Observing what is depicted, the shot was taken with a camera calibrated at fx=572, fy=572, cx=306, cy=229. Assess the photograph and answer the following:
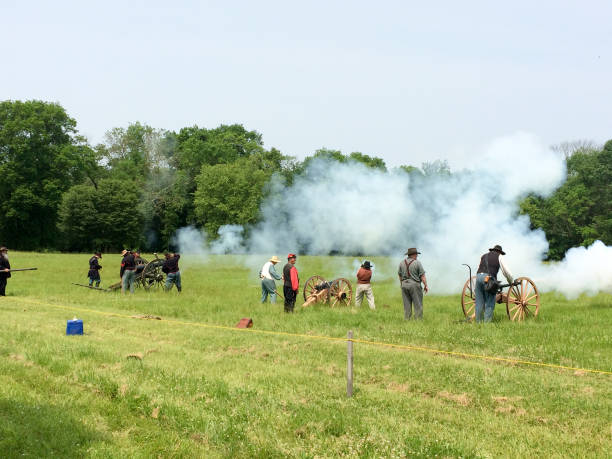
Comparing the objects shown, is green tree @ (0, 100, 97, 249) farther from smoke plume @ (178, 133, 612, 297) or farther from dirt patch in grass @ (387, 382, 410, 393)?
dirt patch in grass @ (387, 382, 410, 393)

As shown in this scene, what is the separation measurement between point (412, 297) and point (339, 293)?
380cm

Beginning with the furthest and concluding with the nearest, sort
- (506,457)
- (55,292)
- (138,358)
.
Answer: (55,292), (138,358), (506,457)

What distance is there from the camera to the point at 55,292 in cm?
2067

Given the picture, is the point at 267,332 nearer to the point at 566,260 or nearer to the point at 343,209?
the point at 566,260

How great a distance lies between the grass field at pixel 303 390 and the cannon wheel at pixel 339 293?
11.2ft

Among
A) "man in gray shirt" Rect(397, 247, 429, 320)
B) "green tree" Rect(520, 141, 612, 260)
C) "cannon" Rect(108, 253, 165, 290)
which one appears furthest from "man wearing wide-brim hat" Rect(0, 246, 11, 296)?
"green tree" Rect(520, 141, 612, 260)

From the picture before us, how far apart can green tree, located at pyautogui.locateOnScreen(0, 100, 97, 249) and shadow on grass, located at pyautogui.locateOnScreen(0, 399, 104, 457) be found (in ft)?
185

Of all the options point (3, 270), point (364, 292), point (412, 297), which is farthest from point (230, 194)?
point (412, 297)

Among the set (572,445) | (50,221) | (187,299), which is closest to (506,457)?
(572,445)

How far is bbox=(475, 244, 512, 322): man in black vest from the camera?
12.6 metres

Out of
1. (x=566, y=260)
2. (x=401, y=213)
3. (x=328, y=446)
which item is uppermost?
(x=401, y=213)

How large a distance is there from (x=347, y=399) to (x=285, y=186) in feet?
71.4

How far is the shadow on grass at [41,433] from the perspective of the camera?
5430 mm

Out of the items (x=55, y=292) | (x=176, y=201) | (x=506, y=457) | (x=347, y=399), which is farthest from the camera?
(x=176, y=201)
